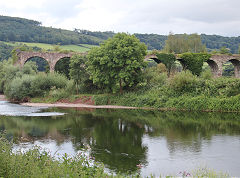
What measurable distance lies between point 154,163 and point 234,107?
18.4 metres

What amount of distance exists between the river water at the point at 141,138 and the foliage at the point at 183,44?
3480 centimetres

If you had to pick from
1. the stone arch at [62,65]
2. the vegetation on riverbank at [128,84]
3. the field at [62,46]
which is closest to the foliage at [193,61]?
the vegetation on riverbank at [128,84]

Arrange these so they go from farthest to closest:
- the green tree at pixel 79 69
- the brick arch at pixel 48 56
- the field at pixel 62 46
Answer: the field at pixel 62 46
the brick arch at pixel 48 56
the green tree at pixel 79 69

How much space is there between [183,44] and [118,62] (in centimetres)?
3217

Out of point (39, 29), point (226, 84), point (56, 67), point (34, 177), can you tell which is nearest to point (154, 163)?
point (34, 177)

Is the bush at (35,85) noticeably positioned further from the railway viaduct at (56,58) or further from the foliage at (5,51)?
the foliage at (5,51)

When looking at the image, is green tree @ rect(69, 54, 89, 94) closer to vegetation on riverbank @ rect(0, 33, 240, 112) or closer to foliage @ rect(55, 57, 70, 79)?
vegetation on riverbank @ rect(0, 33, 240, 112)

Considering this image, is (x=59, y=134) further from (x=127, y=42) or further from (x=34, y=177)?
(x=127, y=42)

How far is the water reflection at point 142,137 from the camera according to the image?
46.6 ft

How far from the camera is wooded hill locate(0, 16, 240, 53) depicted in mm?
97250

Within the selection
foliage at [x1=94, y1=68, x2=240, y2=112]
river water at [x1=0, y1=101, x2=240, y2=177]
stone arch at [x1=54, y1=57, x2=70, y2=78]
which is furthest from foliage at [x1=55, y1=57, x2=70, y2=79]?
river water at [x1=0, y1=101, x2=240, y2=177]

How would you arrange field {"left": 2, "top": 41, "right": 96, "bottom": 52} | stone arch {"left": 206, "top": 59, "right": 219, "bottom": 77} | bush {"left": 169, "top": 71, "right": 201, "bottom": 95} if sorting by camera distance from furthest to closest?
1. field {"left": 2, "top": 41, "right": 96, "bottom": 52}
2. stone arch {"left": 206, "top": 59, "right": 219, "bottom": 77}
3. bush {"left": 169, "top": 71, "right": 201, "bottom": 95}

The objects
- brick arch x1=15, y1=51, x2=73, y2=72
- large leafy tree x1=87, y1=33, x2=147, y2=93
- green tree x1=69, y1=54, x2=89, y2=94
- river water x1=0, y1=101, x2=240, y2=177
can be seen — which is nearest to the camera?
river water x1=0, y1=101, x2=240, y2=177

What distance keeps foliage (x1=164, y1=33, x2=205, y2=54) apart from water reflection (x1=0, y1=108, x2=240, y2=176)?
114 ft
